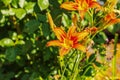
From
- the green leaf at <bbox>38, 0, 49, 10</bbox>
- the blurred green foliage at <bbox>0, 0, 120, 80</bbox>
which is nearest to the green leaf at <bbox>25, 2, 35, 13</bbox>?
the blurred green foliage at <bbox>0, 0, 120, 80</bbox>

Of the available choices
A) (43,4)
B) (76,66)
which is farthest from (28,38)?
(76,66)

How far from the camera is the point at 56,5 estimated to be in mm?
2973

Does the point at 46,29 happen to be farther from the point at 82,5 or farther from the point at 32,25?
the point at 82,5

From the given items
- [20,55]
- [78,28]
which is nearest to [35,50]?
[20,55]

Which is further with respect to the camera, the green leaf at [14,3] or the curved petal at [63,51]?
the green leaf at [14,3]

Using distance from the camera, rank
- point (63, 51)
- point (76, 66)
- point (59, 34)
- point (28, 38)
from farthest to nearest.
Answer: point (28, 38), point (76, 66), point (59, 34), point (63, 51)

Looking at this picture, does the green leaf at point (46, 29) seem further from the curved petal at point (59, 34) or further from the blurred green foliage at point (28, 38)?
the curved petal at point (59, 34)

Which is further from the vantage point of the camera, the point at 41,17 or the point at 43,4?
the point at 41,17

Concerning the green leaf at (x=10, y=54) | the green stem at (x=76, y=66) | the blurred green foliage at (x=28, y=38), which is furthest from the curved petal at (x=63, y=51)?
the green leaf at (x=10, y=54)

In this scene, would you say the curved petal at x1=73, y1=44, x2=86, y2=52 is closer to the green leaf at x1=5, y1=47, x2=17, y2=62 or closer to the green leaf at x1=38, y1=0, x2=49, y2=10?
the green leaf at x1=38, y1=0, x2=49, y2=10

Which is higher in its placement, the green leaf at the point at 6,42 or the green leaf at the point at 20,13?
the green leaf at the point at 20,13

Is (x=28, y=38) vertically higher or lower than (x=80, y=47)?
lower

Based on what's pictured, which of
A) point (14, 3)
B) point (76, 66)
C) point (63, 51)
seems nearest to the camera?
point (63, 51)

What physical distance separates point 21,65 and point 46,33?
1.83ft
